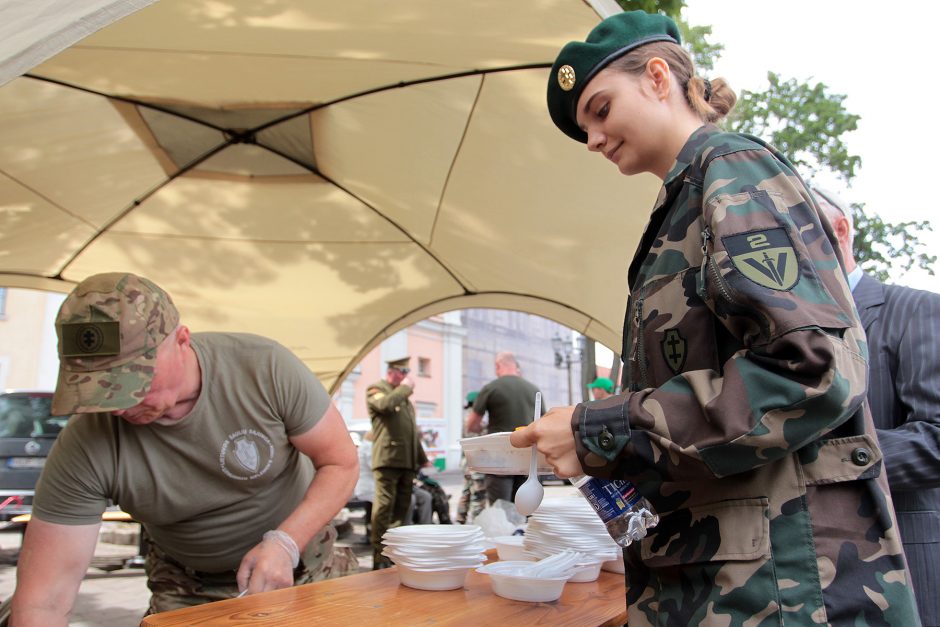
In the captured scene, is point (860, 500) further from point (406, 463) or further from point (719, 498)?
point (406, 463)

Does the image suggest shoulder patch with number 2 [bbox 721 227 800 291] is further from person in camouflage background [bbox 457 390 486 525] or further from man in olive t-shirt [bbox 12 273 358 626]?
person in camouflage background [bbox 457 390 486 525]

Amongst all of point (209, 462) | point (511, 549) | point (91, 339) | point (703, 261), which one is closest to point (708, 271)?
point (703, 261)

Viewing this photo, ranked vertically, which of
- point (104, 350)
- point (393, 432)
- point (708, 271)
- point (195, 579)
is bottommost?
point (195, 579)

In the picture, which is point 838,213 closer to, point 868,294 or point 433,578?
point 868,294

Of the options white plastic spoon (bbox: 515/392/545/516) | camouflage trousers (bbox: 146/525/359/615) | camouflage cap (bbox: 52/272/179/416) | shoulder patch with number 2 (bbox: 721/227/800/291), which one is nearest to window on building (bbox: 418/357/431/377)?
camouflage trousers (bbox: 146/525/359/615)

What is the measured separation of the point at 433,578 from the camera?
1.80 meters

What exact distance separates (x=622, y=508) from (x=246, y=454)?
4.76 feet

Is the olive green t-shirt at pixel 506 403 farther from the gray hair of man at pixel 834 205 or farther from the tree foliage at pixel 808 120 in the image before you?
the tree foliage at pixel 808 120

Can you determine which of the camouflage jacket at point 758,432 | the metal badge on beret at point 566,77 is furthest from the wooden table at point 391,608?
the metal badge on beret at point 566,77

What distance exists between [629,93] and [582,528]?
1.29m

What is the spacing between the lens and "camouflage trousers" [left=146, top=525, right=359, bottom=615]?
7.76ft

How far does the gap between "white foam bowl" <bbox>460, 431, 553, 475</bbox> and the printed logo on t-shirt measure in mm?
945

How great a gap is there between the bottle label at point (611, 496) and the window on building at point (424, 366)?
25.8 m

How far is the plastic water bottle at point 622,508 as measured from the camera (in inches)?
42.1
